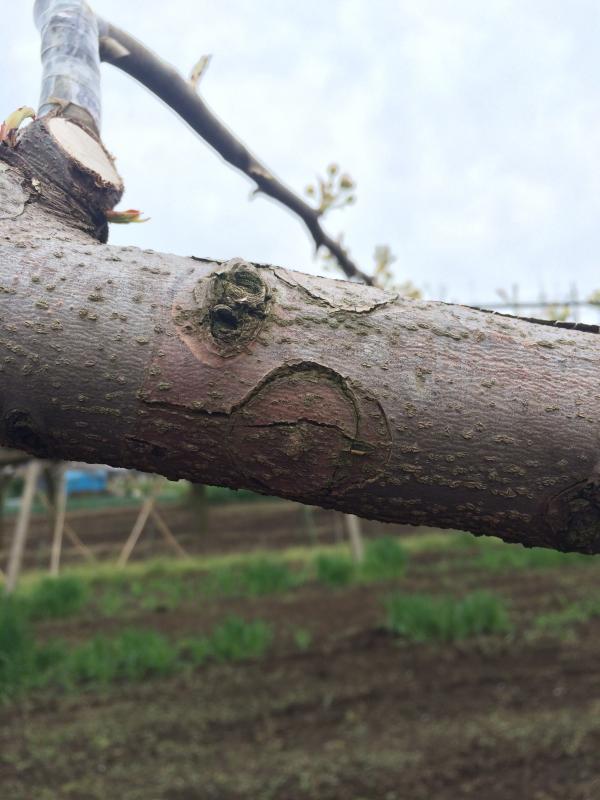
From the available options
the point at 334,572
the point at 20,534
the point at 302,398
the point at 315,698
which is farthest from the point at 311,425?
the point at 20,534

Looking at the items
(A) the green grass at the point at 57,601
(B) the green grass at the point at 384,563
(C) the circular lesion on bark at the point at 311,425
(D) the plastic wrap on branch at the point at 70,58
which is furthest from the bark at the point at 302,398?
(B) the green grass at the point at 384,563

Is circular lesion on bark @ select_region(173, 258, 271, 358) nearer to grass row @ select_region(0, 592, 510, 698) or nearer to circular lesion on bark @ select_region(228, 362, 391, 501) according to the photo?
circular lesion on bark @ select_region(228, 362, 391, 501)

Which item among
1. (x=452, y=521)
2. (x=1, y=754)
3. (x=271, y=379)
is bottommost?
(x=1, y=754)

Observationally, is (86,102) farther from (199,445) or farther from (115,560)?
(115,560)

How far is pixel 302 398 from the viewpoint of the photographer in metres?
0.64

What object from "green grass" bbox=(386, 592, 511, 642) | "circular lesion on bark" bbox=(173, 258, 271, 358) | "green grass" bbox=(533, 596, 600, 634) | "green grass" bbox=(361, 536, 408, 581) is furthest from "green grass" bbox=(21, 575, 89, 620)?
"circular lesion on bark" bbox=(173, 258, 271, 358)

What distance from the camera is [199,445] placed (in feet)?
2.14

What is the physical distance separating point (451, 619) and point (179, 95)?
373 centimetres

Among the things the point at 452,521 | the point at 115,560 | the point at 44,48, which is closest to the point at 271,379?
the point at 452,521

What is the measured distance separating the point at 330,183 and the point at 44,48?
3.83ft

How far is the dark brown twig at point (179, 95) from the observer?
131 centimetres

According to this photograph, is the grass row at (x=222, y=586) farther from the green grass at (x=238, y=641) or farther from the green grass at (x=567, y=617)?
the green grass at (x=238, y=641)

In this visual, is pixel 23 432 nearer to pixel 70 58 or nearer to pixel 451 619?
pixel 70 58

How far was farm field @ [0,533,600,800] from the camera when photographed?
298 centimetres
